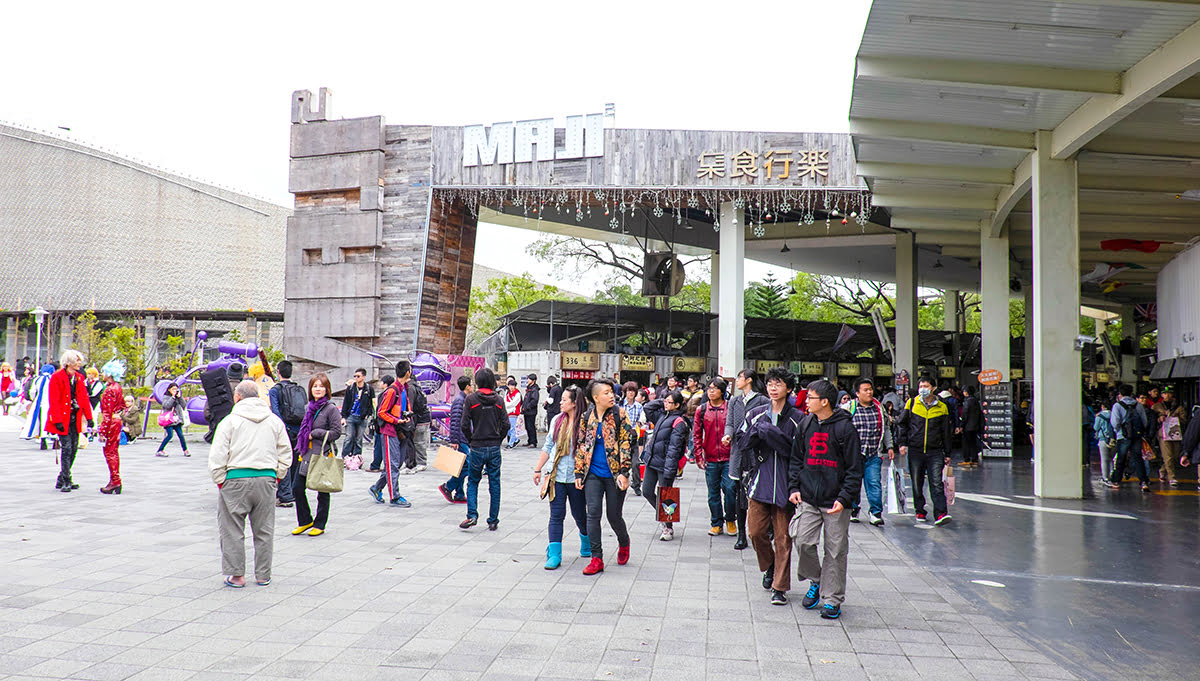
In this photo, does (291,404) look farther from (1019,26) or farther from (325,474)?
(1019,26)

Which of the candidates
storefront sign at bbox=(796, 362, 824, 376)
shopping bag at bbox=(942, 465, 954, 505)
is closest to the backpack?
shopping bag at bbox=(942, 465, 954, 505)

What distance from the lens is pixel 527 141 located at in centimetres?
2214

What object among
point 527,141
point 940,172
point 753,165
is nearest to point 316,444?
point 940,172

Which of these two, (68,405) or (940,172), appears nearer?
(68,405)

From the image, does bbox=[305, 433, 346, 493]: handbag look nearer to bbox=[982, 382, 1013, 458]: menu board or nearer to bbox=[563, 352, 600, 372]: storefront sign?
bbox=[982, 382, 1013, 458]: menu board

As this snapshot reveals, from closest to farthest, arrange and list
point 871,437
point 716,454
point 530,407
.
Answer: point 716,454, point 871,437, point 530,407

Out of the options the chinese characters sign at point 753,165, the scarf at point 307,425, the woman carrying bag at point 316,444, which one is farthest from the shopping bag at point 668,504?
the chinese characters sign at point 753,165

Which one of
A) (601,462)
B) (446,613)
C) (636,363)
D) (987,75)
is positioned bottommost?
(446,613)

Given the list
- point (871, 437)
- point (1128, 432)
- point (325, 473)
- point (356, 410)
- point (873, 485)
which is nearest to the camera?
point (325, 473)

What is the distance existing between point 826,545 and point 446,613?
98.3 inches

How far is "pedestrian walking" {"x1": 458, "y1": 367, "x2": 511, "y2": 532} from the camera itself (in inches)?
328

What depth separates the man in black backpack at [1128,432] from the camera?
43.9ft

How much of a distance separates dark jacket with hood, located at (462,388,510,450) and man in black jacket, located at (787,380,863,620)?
11.7 feet

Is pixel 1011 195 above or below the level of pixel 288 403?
above
